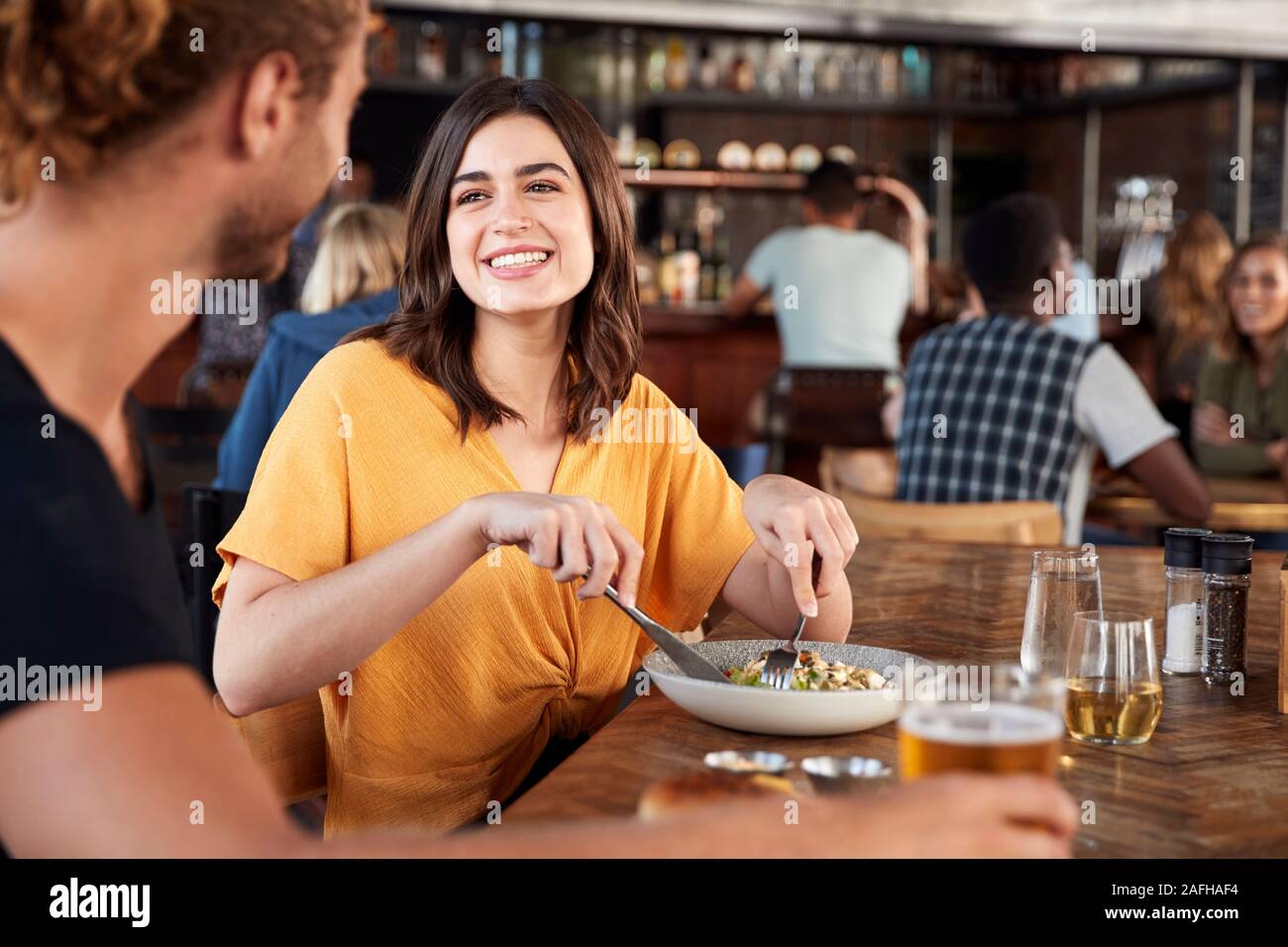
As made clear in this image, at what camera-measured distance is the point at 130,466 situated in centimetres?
76

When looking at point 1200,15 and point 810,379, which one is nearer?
point 810,379

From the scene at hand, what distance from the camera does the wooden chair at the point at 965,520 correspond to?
2547mm

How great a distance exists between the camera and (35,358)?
70cm

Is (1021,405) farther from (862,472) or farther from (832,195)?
(832,195)

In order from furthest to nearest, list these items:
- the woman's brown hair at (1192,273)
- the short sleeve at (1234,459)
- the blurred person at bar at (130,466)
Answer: the woman's brown hair at (1192,273), the short sleeve at (1234,459), the blurred person at bar at (130,466)

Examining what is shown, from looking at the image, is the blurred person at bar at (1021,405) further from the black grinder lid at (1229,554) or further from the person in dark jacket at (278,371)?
the black grinder lid at (1229,554)

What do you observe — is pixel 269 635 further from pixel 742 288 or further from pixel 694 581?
pixel 742 288

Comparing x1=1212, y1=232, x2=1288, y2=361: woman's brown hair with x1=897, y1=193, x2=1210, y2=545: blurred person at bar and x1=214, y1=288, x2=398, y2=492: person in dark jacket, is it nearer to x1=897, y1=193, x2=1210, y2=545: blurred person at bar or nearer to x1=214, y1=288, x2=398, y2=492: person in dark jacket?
x1=897, y1=193, x2=1210, y2=545: blurred person at bar

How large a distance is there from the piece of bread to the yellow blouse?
535 millimetres

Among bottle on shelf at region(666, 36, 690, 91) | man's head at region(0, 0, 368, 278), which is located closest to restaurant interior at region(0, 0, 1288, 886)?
man's head at region(0, 0, 368, 278)

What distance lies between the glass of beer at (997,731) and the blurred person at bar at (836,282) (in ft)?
16.1

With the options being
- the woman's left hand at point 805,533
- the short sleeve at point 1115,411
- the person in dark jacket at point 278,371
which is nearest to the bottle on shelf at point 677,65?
the short sleeve at point 1115,411
